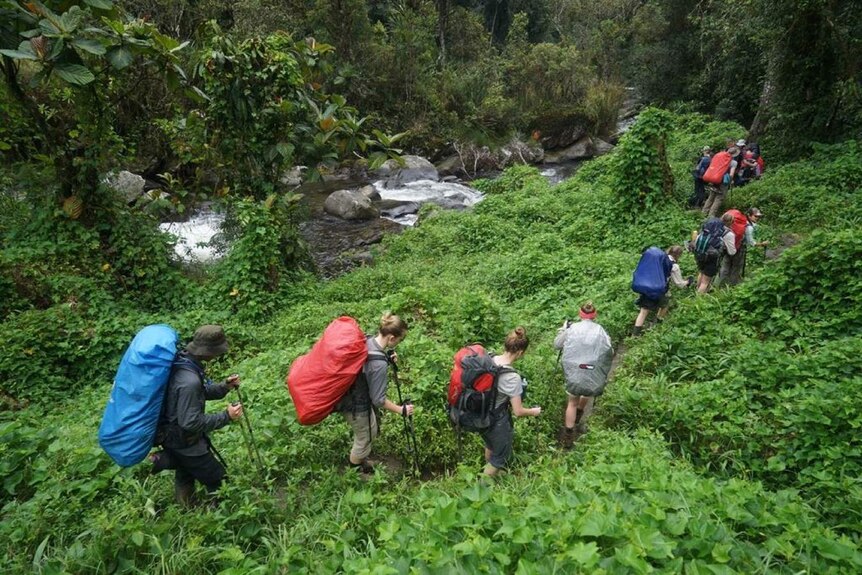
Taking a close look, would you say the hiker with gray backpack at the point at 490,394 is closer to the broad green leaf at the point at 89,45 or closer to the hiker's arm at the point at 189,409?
the hiker's arm at the point at 189,409

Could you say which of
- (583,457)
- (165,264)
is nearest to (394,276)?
(165,264)

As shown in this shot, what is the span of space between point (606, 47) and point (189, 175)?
29.6 metres

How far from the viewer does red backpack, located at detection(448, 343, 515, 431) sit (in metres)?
4.03

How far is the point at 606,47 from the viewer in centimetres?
3419

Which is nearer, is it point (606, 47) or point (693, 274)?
point (693, 274)

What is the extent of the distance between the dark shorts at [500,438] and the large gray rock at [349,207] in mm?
15304

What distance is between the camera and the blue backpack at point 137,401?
3395mm

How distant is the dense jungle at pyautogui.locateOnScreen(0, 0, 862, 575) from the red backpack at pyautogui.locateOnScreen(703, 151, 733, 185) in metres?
1.03

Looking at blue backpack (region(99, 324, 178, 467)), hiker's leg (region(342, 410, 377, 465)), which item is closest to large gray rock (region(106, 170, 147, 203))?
blue backpack (region(99, 324, 178, 467))

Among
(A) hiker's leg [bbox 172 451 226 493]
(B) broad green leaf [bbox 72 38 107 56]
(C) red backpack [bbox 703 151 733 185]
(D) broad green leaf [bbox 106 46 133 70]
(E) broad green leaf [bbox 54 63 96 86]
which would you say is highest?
(B) broad green leaf [bbox 72 38 107 56]

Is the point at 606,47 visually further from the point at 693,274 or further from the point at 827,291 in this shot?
the point at 827,291

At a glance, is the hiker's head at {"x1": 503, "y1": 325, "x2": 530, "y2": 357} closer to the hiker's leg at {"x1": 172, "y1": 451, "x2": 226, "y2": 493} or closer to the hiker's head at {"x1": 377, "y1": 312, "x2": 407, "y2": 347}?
the hiker's head at {"x1": 377, "y1": 312, "x2": 407, "y2": 347}

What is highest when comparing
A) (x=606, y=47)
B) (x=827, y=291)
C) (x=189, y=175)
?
(x=606, y=47)

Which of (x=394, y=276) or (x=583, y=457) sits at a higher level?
(x=583, y=457)
